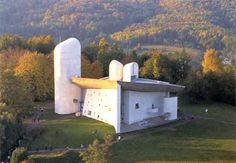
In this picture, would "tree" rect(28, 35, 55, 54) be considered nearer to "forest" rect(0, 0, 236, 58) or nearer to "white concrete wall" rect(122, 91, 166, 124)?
"forest" rect(0, 0, 236, 58)

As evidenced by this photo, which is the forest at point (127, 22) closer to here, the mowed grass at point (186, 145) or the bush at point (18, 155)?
the mowed grass at point (186, 145)

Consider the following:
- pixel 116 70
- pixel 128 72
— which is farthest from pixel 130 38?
pixel 128 72

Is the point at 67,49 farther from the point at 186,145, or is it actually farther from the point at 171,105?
the point at 186,145

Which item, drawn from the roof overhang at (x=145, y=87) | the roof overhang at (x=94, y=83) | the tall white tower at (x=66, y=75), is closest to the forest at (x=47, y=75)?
the tall white tower at (x=66, y=75)

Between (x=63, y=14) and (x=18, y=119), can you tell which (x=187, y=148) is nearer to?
(x=18, y=119)

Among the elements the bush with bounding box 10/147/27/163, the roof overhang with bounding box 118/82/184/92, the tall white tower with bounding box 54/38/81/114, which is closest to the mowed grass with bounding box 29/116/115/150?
the bush with bounding box 10/147/27/163

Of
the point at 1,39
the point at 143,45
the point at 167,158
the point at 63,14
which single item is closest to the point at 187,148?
the point at 167,158

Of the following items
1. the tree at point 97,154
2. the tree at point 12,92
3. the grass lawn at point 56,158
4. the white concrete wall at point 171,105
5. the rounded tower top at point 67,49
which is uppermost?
the rounded tower top at point 67,49
